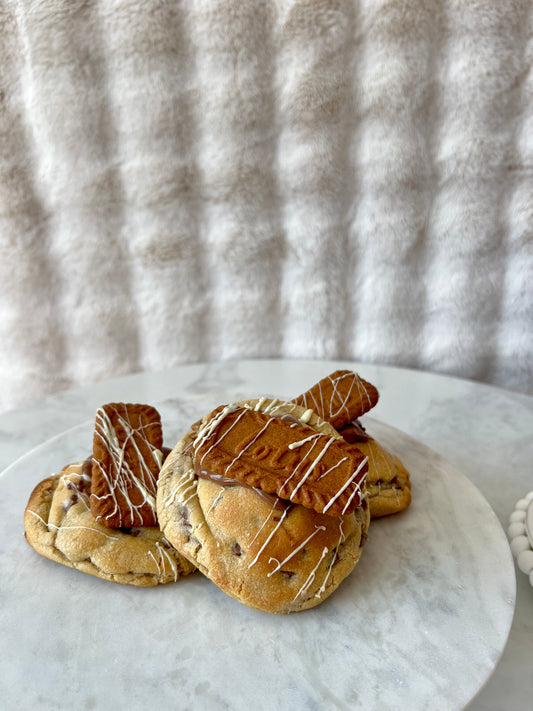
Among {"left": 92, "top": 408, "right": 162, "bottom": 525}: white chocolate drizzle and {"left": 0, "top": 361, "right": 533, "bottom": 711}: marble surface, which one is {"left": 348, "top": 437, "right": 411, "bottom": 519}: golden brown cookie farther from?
{"left": 92, "top": 408, "right": 162, "bottom": 525}: white chocolate drizzle

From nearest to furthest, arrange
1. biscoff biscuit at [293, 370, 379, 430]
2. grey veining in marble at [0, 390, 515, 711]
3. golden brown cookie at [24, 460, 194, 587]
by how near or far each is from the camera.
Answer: grey veining in marble at [0, 390, 515, 711] → golden brown cookie at [24, 460, 194, 587] → biscoff biscuit at [293, 370, 379, 430]

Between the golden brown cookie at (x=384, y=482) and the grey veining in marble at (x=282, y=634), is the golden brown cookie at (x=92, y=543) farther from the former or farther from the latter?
the golden brown cookie at (x=384, y=482)

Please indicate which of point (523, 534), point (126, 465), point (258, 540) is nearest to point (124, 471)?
point (126, 465)

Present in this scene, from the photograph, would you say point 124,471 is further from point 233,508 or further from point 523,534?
point 523,534

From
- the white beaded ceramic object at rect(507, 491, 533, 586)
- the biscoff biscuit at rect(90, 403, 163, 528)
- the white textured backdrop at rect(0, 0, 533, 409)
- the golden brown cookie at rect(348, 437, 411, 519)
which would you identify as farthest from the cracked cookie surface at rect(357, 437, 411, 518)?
the white textured backdrop at rect(0, 0, 533, 409)

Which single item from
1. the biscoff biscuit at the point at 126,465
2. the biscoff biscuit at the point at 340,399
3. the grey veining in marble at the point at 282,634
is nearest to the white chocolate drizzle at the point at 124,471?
the biscoff biscuit at the point at 126,465

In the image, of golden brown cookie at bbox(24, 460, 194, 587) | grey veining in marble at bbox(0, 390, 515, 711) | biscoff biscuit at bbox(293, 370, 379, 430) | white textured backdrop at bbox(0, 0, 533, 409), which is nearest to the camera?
grey veining in marble at bbox(0, 390, 515, 711)
